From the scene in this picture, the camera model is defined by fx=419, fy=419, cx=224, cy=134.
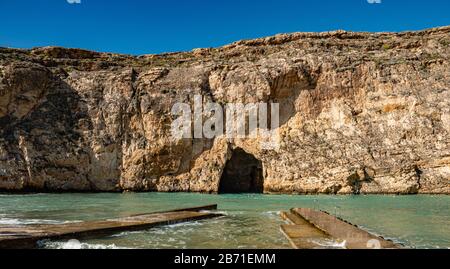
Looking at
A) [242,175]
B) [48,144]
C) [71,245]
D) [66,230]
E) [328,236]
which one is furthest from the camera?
[242,175]

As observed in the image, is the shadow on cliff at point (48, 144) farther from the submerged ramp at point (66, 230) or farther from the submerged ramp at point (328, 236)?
the submerged ramp at point (328, 236)

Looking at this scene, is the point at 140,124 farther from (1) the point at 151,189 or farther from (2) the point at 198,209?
(2) the point at 198,209

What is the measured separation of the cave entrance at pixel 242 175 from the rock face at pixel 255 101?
13.5ft

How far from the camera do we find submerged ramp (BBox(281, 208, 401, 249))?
7.83 metres

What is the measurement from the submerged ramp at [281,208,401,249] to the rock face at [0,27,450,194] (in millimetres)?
23033

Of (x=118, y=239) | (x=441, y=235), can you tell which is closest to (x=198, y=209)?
(x=118, y=239)

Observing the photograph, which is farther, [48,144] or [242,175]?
[242,175]

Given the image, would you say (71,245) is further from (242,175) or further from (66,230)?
(242,175)

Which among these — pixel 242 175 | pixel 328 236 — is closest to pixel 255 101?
pixel 242 175

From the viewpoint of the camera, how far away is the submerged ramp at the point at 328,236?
783 cm

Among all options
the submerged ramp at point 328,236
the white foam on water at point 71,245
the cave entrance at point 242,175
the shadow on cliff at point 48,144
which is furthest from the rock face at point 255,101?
the white foam on water at point 71,245

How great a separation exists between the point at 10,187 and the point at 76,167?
534 cm

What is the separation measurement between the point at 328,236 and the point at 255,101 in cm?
2934

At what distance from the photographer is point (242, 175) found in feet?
142
